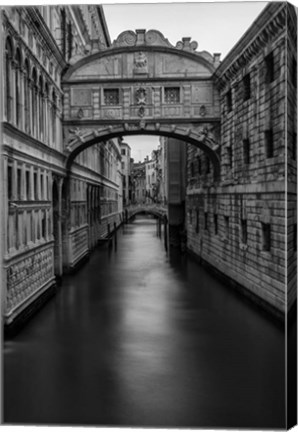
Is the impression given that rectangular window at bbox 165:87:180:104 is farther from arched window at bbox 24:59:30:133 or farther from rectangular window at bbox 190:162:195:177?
rectangular window at bbox 190:162:195:177

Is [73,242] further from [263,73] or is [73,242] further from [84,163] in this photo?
[263,73]

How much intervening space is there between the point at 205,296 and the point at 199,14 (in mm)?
5677

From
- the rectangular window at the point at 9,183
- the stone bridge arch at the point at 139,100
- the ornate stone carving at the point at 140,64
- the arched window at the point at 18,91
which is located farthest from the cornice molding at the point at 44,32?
the rectangular window at the point at 9,183

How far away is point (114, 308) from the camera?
30.5 feet

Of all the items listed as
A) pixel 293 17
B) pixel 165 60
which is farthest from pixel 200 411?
pixel 165 60

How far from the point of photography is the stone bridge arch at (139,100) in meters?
14.2

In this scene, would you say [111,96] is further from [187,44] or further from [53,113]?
[187,44]

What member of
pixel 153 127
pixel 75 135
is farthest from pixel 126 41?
pixel 75 135

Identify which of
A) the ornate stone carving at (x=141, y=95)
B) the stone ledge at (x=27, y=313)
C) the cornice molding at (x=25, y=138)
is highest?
the ornate stone carving at (x=141, y=95)

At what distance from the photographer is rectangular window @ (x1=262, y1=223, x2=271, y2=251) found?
942cm

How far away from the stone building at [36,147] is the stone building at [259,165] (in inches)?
120

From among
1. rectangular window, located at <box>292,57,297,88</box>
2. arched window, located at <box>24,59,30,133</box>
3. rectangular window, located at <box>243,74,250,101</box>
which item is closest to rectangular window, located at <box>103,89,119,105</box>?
arched window, located at <box>24,59,30,133</box>

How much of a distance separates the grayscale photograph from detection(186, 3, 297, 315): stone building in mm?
46

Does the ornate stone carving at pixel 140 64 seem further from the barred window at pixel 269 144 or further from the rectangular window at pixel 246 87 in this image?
the barred window at pixel 269 144
